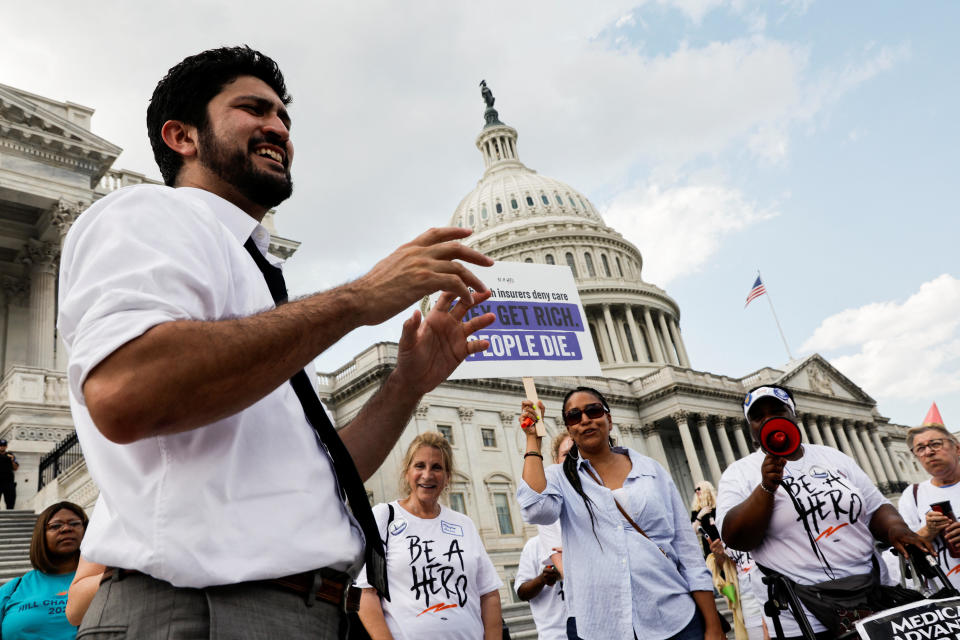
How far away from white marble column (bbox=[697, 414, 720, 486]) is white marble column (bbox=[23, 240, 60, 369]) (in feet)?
134

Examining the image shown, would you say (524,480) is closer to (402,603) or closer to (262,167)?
(402,603)

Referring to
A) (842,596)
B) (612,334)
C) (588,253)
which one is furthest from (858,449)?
(842,596)

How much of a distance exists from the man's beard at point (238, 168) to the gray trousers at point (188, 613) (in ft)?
3.36

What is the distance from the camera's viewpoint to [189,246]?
1585 mm

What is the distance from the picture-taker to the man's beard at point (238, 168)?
6.62ft

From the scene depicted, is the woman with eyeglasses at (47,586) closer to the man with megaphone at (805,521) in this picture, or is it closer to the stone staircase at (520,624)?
the man with megaphone at (805,521)

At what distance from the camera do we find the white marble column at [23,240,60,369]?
21422 mm

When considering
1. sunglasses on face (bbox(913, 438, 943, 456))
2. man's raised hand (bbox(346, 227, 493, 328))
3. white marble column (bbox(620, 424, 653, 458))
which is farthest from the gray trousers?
white marble column (bbox(620, 424, 653, 458))

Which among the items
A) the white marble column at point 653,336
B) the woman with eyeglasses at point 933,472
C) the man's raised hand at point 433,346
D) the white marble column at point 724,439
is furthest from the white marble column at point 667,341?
the man's raised hand at point 433,346

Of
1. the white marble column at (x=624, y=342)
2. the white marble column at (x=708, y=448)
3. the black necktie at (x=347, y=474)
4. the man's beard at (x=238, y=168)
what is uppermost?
the white marble column at (x=624, y=342)

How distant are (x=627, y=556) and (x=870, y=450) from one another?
7225 cm

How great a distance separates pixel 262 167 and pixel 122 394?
0.89 meters

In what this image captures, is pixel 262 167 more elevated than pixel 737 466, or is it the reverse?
pixel 262 167

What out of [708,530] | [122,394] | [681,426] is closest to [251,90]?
[122,394]
